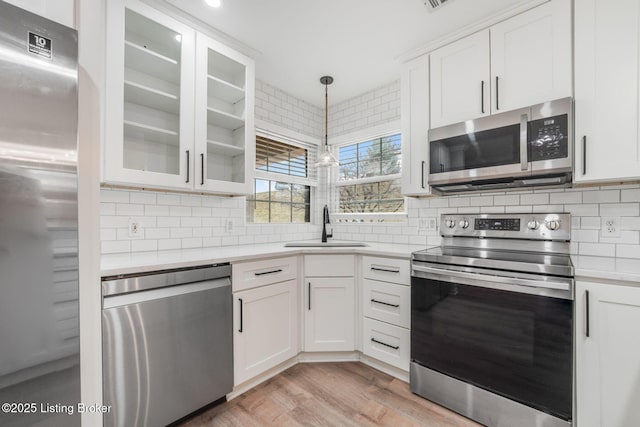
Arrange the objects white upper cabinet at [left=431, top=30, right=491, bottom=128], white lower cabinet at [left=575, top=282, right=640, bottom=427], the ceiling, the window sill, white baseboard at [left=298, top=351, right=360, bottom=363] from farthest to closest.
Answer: the window sill
white baseboard at [left=298, top=351, right=360, bottom=363]
white upper cabinet at [left=431, top=30, right=491, bottom=128]
the ceiling
white lower cabinet at [left=575, top=282, right=640, bottom=427]

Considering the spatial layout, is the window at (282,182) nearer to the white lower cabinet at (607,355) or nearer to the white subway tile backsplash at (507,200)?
the white subway tile backsplash at (507,200)

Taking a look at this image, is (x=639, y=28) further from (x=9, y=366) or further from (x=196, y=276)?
(x=9, y=366)

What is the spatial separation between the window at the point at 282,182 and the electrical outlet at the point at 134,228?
92 centimetres

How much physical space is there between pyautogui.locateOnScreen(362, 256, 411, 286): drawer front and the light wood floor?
0.74 metres

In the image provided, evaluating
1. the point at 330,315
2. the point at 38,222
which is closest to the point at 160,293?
the point at 38,222

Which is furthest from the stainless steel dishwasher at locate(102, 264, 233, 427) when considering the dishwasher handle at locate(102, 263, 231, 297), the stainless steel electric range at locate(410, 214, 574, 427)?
the stainless steel electric range at locate(410, 214, 574, 427)

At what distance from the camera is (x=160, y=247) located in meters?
2.03

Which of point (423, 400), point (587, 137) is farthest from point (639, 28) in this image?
point (423, 400)

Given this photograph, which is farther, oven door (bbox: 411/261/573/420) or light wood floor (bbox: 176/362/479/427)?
light wood floor (bbox: 176/362/479/427)

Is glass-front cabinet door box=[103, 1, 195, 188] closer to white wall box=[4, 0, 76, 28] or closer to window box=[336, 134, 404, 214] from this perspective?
white wall box=[4, 0, 76, 28]

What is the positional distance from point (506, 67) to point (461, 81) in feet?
0.89

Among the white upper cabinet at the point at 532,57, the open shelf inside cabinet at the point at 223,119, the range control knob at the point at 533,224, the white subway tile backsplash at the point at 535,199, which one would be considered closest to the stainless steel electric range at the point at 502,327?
the range control knob at the point at 533,224

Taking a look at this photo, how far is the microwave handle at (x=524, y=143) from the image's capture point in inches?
65.9

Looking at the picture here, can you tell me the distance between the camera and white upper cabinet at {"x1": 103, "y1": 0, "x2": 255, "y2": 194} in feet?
5.38
